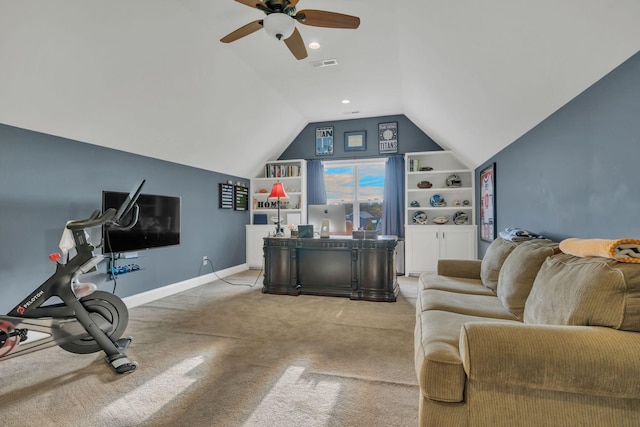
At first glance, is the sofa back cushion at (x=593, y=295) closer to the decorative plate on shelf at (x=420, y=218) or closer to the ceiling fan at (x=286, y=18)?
the ceiling fan at (x=286, y=18)

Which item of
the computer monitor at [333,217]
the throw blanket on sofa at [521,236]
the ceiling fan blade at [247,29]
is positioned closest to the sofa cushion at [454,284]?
the throw blanket on sofa at [521,236]

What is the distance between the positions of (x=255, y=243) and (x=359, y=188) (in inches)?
95.5

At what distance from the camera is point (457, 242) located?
5418 mm

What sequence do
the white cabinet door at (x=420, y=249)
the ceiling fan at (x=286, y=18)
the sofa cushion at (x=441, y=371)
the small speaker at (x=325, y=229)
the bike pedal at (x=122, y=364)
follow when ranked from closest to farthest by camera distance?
the sofa cushion at (x=441, y=371)
the ceiling fan at (x=286, y=18)
the bike pedal at (x=122, y=364)
the small speaker at (x=325, y=229)
the white cabinet door at (x=420, y=249)

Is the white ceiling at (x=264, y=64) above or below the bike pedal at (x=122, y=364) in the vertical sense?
above

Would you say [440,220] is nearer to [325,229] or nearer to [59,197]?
[325,229]

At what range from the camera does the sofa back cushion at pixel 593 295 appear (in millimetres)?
1246

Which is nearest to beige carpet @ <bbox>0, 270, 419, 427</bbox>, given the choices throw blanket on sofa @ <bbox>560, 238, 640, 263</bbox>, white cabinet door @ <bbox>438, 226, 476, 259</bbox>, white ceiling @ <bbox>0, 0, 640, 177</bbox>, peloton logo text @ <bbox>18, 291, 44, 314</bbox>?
peloton logo text @ <bbox>18, 291, 44, 314</bbox>

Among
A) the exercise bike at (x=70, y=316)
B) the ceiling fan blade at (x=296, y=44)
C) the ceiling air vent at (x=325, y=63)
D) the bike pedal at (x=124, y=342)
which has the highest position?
the ceiling air vent at (x=325, y=63)

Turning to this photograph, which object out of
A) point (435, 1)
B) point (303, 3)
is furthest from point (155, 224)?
point (435, 1)

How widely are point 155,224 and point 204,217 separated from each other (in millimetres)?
1338

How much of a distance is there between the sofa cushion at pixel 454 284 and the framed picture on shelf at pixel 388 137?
354cm

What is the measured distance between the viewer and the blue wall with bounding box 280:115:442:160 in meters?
6.10

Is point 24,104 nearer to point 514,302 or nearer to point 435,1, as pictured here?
point 435,1
